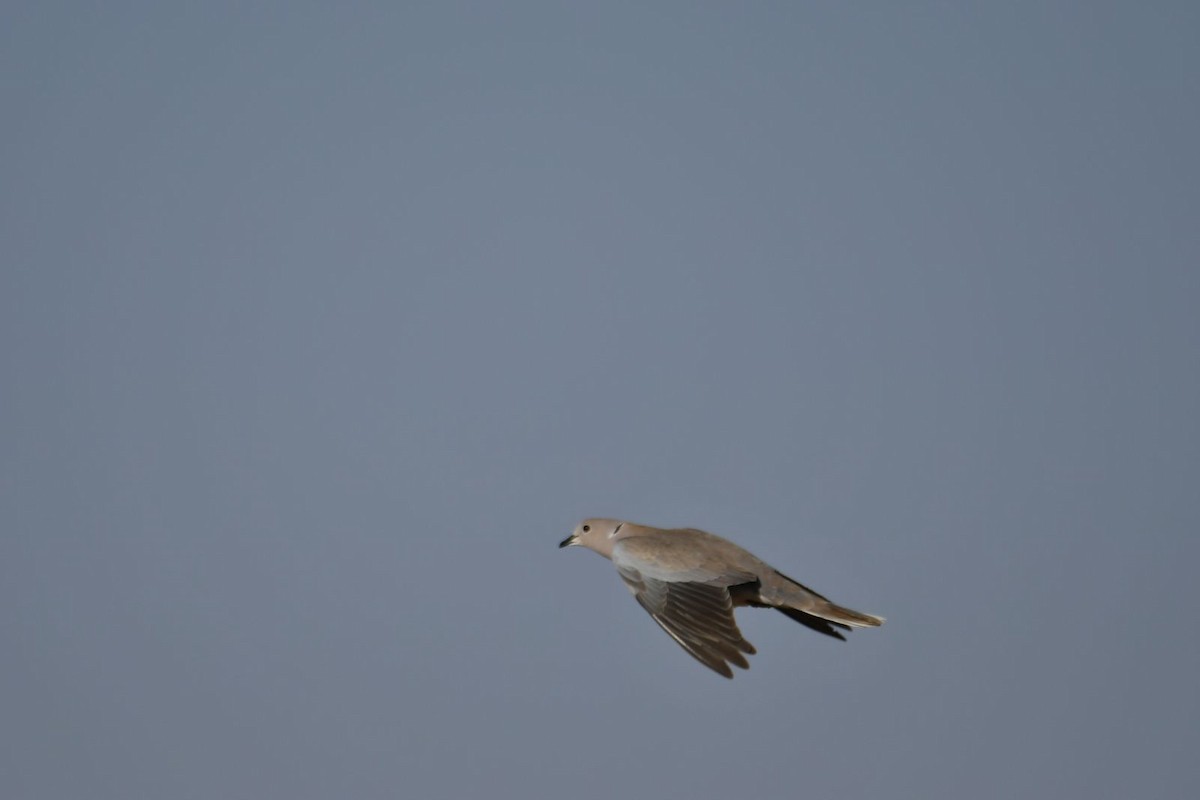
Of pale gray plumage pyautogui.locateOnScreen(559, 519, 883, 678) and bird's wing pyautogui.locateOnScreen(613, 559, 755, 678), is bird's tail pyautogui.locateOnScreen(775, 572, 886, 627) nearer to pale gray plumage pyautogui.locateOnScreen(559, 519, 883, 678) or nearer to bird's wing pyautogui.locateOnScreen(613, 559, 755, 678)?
pale gray plumage pyautogui.locateOnScreen(559, 519, 883, 678)

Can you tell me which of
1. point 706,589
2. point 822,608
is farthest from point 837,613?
point 706,589

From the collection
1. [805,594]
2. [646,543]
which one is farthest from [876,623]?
[646,543]

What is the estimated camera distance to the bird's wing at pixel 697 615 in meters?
23.2

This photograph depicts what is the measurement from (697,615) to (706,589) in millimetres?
726

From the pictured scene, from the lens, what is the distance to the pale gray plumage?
2364 centimetres

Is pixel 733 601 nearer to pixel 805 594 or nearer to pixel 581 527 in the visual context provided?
pixel 805 594

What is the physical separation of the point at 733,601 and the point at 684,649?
2320 millimetres

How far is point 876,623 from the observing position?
2648cm

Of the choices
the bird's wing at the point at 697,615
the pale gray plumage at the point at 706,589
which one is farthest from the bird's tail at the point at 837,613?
the bird's wing at the point at 697,615

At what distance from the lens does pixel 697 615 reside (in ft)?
79.5

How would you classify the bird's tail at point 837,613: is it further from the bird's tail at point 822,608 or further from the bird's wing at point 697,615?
the bird's wing at point 697,615

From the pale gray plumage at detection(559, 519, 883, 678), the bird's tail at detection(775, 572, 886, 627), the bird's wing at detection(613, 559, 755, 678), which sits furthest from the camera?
the bird's tail at detection(775, 572, 886, 627)

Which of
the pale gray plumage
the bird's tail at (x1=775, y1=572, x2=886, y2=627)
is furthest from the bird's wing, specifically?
the bird's tail at (x1=775, y1=572, x2=886, y2=627)

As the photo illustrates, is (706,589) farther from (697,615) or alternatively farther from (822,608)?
(822,608)
